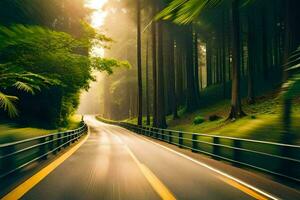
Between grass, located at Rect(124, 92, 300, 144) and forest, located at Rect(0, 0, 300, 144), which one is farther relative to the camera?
grass, located at Rect(124, 92, 300, 144)

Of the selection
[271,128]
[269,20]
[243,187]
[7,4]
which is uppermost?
[269,20]

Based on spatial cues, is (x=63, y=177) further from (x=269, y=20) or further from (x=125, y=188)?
(x=269, y=20)

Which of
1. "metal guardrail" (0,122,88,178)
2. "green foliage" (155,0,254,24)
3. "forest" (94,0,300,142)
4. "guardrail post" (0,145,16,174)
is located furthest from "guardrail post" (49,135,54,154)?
"green foliage" (155,0,254,24)

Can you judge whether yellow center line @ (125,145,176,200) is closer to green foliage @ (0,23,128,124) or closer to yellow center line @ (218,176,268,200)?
yellow center line @ (218,176,268,200)

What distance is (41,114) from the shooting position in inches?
1005

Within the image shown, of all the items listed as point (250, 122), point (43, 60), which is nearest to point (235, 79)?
point (250, 122)

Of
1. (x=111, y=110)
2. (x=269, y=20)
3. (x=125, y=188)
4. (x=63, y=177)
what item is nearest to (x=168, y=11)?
(x=125, y=188)

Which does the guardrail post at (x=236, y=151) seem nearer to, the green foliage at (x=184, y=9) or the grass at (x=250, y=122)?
the grass at (x=250, y=122)

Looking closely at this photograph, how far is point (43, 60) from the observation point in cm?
873

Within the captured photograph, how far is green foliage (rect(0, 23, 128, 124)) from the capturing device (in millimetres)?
2398

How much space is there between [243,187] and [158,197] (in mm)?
2198

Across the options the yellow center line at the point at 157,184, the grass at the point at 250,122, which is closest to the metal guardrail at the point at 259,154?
the grass at the point at 250,122

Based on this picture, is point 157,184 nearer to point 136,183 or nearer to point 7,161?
point 136,183

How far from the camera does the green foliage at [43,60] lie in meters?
2.40
